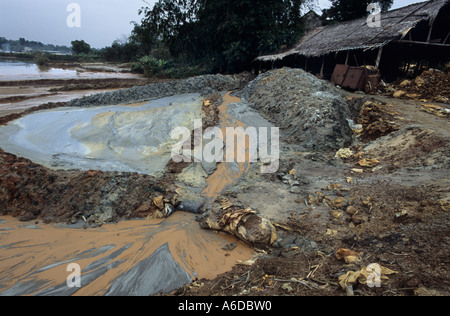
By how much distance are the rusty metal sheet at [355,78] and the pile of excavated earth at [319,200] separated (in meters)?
2.37

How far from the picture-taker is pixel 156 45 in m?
38.5

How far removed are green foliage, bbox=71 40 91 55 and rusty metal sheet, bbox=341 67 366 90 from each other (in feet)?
183

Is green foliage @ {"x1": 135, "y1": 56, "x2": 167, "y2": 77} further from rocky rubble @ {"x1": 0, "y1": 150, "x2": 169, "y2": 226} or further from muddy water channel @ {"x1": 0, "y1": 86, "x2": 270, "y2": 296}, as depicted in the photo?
rocky rubble @ {"x1": 0, "y1": 150, "x2": 169, "y2": 226}

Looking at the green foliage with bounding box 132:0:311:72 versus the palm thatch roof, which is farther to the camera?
the green foliage with bounding box 132:0:311:72

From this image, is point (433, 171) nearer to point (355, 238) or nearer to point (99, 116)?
point (355, 238)

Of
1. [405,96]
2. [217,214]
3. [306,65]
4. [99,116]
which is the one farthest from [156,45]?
[217,214]

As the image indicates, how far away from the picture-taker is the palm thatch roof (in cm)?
1077

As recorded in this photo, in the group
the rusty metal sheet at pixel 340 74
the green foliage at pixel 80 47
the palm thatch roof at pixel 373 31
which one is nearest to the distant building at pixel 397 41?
the palm thatch roof at pixel 373 31

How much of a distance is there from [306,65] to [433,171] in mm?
15708

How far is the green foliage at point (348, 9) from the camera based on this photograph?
22578 millimetres

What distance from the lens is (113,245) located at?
164 inches

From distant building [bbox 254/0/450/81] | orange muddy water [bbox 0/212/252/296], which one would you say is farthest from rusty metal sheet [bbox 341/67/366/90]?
orange muddy water [bbox 0/212/252/296]

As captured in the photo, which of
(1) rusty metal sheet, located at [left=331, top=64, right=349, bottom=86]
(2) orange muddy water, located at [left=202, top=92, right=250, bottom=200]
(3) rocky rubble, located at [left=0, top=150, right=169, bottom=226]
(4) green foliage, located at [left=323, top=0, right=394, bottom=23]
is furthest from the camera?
(4) green foliage, located at [left=323, top=0, right=394, bottom=23]

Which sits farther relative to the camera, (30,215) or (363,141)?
(363,141)
